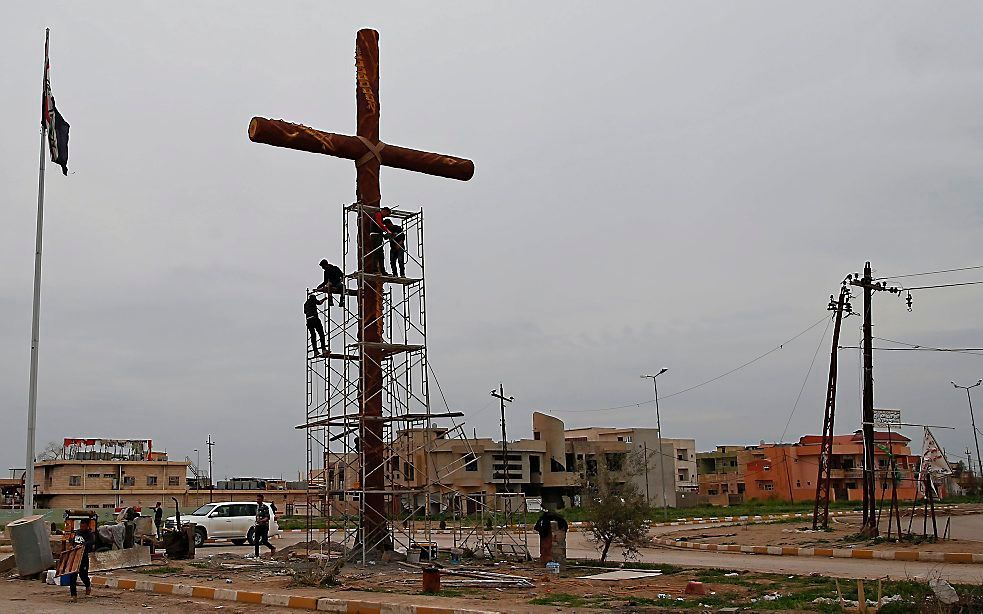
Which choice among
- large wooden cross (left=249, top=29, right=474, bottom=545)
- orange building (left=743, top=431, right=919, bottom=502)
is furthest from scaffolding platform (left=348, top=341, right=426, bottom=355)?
orange building (left=743, top=431, right=919, bottom=502)

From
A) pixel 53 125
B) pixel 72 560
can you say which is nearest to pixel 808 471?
pixel 53 125

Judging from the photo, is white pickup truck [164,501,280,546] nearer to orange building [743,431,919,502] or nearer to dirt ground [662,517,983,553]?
dirt ground [662,517,983,553]

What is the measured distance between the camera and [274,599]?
51.5ft

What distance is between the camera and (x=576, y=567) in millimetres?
20750

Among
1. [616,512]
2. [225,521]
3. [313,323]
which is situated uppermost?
[313,323]

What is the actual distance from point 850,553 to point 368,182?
1556 cm

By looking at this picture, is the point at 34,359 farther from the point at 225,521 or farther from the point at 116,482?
the point at 116,482

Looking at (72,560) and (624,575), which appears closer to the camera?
(72,560)

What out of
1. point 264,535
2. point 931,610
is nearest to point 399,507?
point 264,535

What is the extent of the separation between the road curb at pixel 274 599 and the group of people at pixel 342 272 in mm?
6408

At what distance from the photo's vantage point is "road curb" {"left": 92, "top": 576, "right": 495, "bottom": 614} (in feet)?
44.9

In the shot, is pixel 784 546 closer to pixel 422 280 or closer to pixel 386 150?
pixel 422 280

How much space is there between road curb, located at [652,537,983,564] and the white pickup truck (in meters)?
15.4

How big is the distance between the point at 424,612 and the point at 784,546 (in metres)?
16.9
